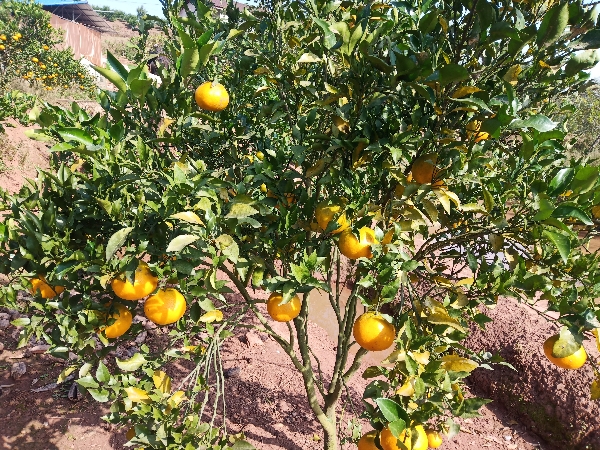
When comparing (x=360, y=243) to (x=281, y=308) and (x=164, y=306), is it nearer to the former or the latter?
(x=281, y=308)

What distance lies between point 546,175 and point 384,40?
28.2 inches

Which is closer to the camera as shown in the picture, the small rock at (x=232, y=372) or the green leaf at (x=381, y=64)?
the green leaf at (x=381, y=64)

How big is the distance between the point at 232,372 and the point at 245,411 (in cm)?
38

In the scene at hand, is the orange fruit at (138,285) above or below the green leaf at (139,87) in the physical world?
below

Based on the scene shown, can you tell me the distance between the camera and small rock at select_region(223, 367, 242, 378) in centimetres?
305

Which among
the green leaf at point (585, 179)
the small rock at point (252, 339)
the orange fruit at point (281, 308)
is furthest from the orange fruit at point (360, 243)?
the small rock at point (252, 339)

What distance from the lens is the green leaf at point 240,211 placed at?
1.13 m

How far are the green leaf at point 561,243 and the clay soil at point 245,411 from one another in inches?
66.9

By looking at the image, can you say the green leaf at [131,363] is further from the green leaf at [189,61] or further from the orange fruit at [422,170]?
the orange fruit at [422,170]

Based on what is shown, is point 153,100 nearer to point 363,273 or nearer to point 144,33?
point 144,33

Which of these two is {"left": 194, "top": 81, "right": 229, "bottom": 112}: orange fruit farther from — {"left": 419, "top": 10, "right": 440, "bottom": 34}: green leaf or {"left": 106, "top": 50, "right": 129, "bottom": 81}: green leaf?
{"left": 419, "top": 10, "right": 440, "bottom": 34}: green leaf

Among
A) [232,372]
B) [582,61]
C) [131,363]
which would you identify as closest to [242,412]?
[232,372]

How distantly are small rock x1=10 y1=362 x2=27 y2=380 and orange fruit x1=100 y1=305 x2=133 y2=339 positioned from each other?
189 centimetres

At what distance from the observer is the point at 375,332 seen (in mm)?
1155
